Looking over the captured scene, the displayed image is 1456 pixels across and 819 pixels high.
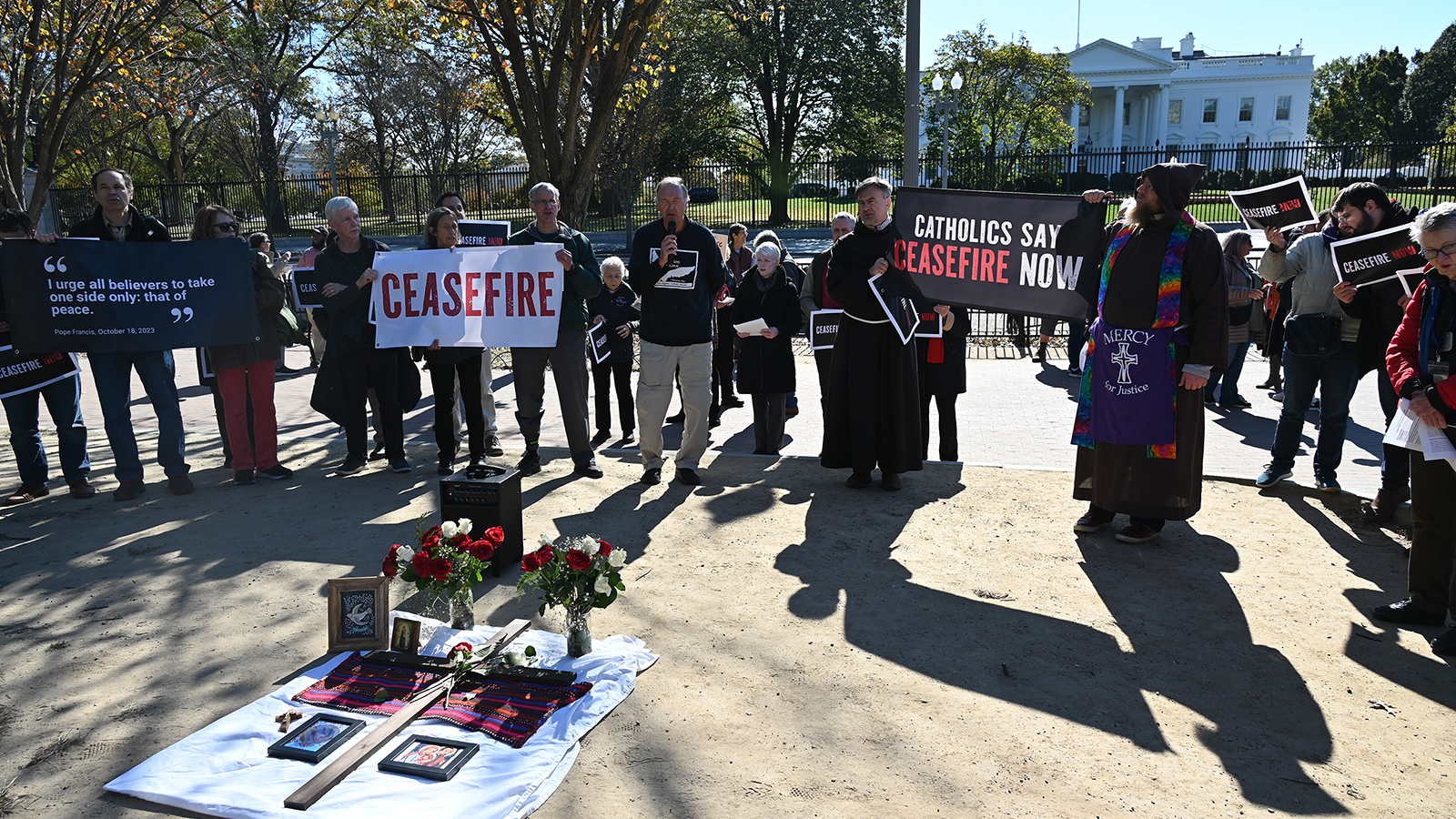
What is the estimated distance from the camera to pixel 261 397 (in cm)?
711

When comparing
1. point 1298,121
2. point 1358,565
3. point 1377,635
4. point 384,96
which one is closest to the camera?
point 1377,635

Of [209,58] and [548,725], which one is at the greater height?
[209,58]

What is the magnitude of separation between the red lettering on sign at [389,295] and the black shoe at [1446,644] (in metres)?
6.37

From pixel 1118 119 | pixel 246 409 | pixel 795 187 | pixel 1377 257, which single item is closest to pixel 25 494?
pixel 246 409

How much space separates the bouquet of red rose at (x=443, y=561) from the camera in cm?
424

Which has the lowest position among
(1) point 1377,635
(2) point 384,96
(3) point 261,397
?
(1) point 1377,635

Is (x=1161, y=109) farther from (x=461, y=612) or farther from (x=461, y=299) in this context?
(x=461, y=612)

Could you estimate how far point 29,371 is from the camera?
6.62m

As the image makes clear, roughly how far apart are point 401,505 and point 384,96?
33.3 meters

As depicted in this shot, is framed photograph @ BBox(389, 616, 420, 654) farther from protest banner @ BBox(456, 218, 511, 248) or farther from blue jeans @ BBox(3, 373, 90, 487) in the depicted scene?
protest banner @ BBox(456, 218, 511, 248)

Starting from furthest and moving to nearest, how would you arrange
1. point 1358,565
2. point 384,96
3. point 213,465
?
point 384,96
point 213,465
point 1358,565

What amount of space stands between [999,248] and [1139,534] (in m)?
1.91

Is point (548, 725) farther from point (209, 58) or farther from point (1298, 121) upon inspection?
point (1298, 121)

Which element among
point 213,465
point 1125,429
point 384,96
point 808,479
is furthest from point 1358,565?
point 384,96
